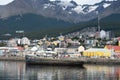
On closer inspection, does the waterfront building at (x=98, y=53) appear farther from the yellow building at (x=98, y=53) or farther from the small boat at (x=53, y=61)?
the small boat at (x=53, y=61)

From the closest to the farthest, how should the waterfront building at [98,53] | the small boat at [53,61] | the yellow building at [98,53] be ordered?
1. the small boat at [53,61]
2. the waterfront building at [98,53]
3. the yellow building at [98,53]

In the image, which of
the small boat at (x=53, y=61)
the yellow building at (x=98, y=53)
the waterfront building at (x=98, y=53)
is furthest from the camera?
the yellow building at (x=98, y=53)

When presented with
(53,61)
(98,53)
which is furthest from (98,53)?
(53,61)

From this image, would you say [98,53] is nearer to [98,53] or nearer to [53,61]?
[98,53]

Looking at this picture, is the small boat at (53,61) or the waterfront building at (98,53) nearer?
the small boat at (53,61)

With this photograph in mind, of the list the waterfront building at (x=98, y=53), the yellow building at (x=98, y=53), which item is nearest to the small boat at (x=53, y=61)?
the waterfront building at (x=98, y=53)

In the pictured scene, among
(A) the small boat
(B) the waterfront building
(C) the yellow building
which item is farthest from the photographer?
(C) the yellow building

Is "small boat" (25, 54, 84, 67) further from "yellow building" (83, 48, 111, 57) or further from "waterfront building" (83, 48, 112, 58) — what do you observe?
"yellow building" (83, 48, 111, 57)

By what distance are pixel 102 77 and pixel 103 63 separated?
43942mm

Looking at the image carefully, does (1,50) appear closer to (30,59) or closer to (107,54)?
(107,54)

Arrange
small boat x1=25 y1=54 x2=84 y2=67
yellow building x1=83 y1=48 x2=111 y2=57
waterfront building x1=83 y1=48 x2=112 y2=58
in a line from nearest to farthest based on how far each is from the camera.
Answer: small boat x1=25 y1=54 x2=84 y2=67
waterfront building x1=83 y1=48 x2=112 y2=58
yellow building x1=83 y1=48 x2=111 y2=57

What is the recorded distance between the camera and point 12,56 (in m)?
163

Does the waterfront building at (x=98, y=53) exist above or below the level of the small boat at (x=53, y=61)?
above

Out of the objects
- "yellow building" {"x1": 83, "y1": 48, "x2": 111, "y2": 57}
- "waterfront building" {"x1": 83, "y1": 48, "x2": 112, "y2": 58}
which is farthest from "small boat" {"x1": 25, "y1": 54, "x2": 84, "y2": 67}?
"yellow building" {"x1": 83, "y1": 48, "x2": 111, "y2": 57}
